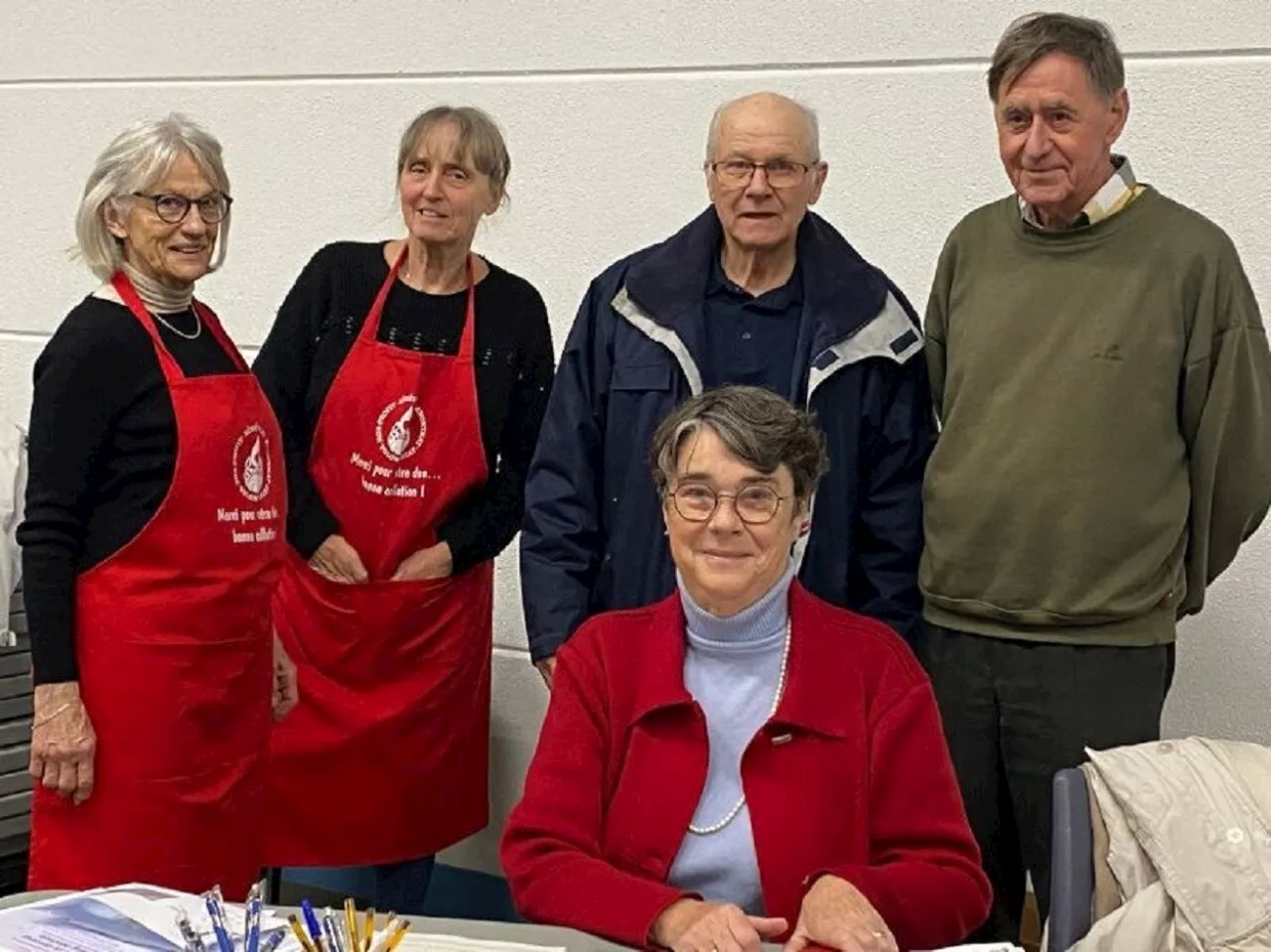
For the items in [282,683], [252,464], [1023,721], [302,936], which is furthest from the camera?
[282,683]

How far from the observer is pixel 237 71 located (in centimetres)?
347

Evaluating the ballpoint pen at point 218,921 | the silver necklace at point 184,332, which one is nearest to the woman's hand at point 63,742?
the silver necklace at point 184,332

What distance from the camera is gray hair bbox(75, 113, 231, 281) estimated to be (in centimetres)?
208

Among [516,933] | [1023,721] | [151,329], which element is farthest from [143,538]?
[1023,721]

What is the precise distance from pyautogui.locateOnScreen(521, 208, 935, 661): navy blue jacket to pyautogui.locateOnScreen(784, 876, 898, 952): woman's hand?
0.67 meters

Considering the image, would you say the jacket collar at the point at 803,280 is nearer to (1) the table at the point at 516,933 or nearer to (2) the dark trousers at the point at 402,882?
(1) the table at the point at 516,933

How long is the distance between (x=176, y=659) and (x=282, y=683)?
31cm

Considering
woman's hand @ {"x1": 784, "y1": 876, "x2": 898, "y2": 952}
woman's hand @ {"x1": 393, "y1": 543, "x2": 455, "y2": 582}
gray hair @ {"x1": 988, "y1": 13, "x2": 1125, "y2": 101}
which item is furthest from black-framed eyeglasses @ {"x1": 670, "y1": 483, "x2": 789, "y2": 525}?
woman's hand @ {"x1": 393, "y1": 543, "x2": 455, "y2": 582}

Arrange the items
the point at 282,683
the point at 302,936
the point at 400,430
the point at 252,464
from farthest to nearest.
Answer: the point at 400,430, the point at 282,683, the point at 252,464, the point at 302,936

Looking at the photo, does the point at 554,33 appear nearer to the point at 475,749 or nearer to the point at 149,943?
the point at 475,749

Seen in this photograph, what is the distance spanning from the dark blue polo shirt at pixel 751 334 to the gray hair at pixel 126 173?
692 millimetres

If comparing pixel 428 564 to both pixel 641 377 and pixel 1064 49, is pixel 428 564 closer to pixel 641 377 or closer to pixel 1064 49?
pixel 641 377

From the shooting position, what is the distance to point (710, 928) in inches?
54.4

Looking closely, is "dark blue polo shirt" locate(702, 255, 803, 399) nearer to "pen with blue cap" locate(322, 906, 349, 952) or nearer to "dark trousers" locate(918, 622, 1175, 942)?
"dark trousers" locate(918, 622, 1175, 942)
